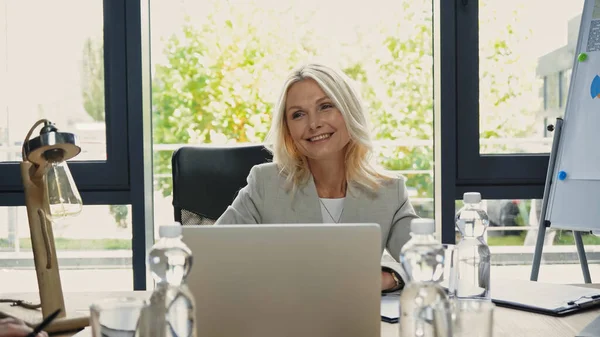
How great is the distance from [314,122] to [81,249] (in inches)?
69.7

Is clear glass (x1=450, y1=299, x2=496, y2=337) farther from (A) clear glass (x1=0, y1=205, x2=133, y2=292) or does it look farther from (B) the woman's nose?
(A) clear glass (x1=0, y1=205, x2=133, y2=292)

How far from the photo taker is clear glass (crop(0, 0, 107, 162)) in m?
3.28

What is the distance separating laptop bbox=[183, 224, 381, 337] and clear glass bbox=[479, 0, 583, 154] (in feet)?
7.33

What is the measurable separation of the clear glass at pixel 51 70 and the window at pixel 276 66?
2.16ft

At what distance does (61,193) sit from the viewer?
156 centimetres

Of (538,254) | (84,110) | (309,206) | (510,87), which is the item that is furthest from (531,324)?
(84,110)

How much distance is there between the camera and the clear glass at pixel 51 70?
3.28 metres

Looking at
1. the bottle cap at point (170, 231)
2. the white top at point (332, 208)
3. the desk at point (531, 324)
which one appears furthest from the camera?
the white top at point (332, 208)

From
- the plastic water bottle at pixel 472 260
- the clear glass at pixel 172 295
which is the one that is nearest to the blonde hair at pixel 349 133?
Answer: the plastic water bottle at pixel 472 260

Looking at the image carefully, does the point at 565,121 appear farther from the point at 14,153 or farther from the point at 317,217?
the point at 14,153

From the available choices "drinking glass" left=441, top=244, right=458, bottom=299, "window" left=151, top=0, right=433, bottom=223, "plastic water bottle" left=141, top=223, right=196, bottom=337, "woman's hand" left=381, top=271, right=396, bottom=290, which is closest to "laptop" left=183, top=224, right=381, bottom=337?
"plastic water bottle" left=141, top=223, right=196, bottom=337

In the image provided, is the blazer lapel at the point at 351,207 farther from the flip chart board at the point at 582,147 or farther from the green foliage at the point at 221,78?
the green foliage at the point at 221,78

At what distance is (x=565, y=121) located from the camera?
2957 millimetres

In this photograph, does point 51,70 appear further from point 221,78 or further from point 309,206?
point 309,206
